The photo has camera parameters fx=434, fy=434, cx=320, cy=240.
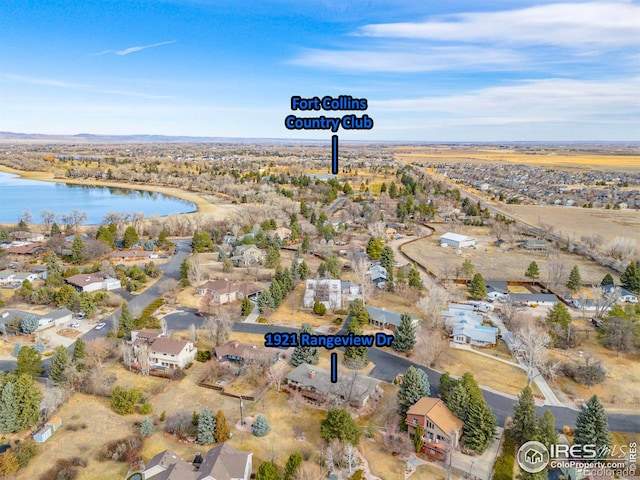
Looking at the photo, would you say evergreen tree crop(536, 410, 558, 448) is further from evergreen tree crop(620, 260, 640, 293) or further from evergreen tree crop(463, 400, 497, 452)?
evergreen tree crop(620, 260, 640, 293)

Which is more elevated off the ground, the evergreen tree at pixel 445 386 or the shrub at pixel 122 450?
the evergreen tree at pixel 445 386

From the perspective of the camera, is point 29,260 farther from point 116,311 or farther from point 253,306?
point 253,306

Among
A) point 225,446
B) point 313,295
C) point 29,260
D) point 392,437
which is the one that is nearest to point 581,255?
point 313,295

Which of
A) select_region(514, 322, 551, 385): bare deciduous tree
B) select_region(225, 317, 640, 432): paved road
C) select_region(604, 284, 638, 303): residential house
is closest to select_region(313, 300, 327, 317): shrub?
select_region(225, 317, 640, 432): paved road

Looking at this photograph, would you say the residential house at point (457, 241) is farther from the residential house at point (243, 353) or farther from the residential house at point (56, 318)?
the residential house at point (56, 318)

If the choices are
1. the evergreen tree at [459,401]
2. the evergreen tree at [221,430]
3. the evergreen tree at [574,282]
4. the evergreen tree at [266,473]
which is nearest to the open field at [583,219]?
the evergreen tree at [574,282]

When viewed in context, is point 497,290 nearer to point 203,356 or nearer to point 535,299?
point 535,299

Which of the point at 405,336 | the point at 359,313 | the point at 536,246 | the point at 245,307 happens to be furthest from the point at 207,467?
the point at 536,246
